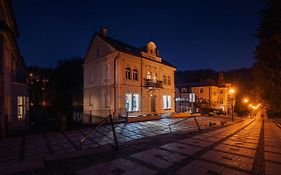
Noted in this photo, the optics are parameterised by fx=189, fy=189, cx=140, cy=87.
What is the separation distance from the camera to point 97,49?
27.8 meters

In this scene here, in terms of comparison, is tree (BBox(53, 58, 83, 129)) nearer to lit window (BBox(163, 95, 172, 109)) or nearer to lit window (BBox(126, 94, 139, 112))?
lit window (BBox(126, 94, 139, 112))

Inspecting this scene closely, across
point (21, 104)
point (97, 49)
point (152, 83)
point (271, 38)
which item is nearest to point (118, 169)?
point (271, 38)

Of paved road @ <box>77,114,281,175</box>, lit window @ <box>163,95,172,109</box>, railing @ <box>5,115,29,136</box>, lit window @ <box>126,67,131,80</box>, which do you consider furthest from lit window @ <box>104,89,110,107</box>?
paved road @ <box>77,114,281,175</box>

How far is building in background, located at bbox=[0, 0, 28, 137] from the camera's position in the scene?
36.6ft

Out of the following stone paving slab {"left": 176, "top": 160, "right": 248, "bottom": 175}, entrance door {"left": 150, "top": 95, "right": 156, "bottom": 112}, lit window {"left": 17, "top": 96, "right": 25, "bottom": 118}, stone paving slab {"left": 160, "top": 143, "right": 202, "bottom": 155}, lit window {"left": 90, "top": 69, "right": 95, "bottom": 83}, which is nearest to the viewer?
stone paving slab {"left": 176, "top": 160, "right": 248, "bottom": 175}

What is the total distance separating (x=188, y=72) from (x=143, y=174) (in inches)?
3099

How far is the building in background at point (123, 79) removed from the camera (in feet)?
77.7

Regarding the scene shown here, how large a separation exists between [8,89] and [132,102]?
14494 mm

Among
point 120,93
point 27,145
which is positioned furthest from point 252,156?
point 120,93

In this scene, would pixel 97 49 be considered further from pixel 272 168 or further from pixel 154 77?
pixel 272 168

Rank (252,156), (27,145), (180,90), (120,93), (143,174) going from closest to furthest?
(143,174) < (252,156) < (27,145) < (120,93) < (180,90)

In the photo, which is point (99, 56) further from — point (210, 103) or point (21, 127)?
point (210, 103)

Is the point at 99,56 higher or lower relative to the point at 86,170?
higher

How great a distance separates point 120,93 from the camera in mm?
23328
